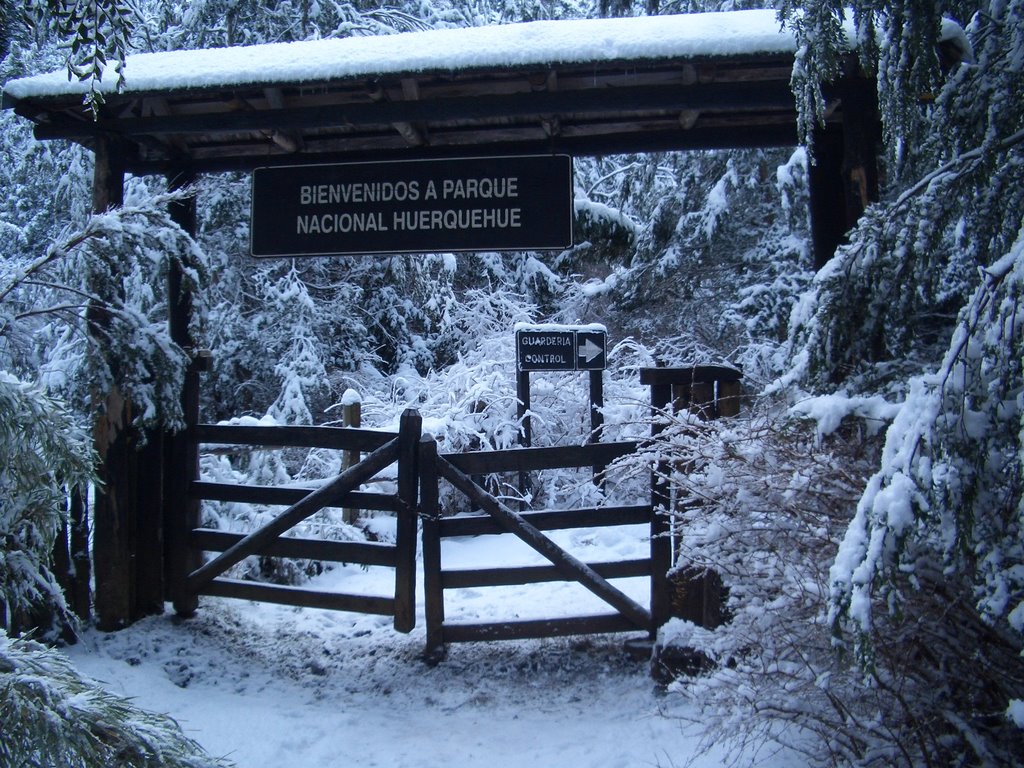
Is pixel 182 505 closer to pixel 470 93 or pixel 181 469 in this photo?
pixel 181 469

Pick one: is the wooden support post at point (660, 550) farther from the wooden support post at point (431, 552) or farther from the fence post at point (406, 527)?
the fence post at point (406, 527)

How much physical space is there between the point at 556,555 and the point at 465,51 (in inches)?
117

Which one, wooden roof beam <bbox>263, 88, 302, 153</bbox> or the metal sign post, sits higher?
wooden roof beam <bbox>263, 88, 302, 153</bbox>

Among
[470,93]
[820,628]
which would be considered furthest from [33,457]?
[470,93]

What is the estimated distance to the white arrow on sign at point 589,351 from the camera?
8.73m

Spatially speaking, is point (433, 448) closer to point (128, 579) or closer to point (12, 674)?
point (128, 579)

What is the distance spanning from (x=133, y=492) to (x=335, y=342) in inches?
368

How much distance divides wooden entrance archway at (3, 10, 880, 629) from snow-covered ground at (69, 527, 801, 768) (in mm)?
661

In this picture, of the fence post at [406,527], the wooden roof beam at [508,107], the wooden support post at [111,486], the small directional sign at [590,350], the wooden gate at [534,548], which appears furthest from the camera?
the small directional sign at [590,350]

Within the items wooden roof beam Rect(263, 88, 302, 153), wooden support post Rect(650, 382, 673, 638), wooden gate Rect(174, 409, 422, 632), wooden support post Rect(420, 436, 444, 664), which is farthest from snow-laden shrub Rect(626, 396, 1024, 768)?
wooden roof beam Rect(263, 88, 302, 153)

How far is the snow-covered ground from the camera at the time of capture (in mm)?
4215

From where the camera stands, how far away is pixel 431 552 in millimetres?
5285

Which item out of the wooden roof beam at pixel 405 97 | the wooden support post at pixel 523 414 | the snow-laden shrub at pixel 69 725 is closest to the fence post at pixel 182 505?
the wooden roof beam at pixel 405 97

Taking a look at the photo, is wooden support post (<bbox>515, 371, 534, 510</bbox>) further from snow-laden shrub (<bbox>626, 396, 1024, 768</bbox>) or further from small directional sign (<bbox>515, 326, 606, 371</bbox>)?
snow-laden shrub (<bbox>626, 396, 1024, 768</bbox>)
